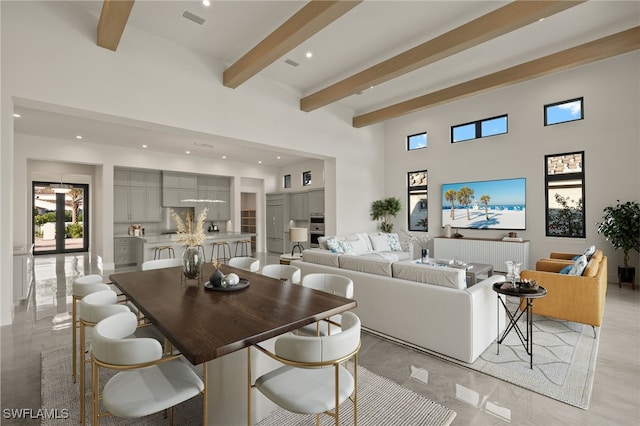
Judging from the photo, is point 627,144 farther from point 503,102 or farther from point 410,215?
point 410,215

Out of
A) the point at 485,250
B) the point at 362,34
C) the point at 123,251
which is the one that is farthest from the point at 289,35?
the point at 123,251

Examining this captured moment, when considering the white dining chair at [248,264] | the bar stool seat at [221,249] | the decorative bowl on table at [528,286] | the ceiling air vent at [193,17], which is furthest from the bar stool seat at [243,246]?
the decorative bowl on table at [528,286]

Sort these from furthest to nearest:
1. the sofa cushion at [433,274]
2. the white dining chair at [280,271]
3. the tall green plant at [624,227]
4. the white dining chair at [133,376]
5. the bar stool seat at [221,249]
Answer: the bar stool seat at [221,249]
the tall green plant at [624,227]
the white dining chair at [280,271]
the sofa cushion at [433,274]
the white dining chair at [133,376]

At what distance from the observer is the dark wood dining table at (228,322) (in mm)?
1377

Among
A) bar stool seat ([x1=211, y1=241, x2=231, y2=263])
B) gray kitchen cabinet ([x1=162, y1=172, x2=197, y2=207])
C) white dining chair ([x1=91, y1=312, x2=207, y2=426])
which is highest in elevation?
gray kitchen cabinet ([x1=162, y1=172, x2=197, y2=207])

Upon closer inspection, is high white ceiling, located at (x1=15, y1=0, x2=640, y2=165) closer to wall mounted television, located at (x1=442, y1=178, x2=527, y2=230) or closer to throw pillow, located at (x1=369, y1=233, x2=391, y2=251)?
wall mounted television, located at (x1=442, y1=178, x2=527, y2=230)

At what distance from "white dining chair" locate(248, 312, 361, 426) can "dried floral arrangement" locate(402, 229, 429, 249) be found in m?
6.53

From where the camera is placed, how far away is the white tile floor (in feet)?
6.40

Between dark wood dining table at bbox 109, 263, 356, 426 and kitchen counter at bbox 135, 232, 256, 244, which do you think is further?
kitchen counter at bbox 135, 232, 256, 244

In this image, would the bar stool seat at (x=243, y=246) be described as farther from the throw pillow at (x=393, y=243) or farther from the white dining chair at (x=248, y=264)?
the white dining chair at (x=248, y=264)

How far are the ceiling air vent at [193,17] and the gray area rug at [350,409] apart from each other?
406 cm

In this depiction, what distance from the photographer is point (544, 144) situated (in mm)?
5992

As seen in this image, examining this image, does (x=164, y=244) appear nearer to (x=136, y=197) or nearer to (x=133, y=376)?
(x=136, y=197)

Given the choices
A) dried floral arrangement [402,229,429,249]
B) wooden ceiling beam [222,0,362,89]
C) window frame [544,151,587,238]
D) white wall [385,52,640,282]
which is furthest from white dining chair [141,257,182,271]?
window frame [544,151,587,238]
